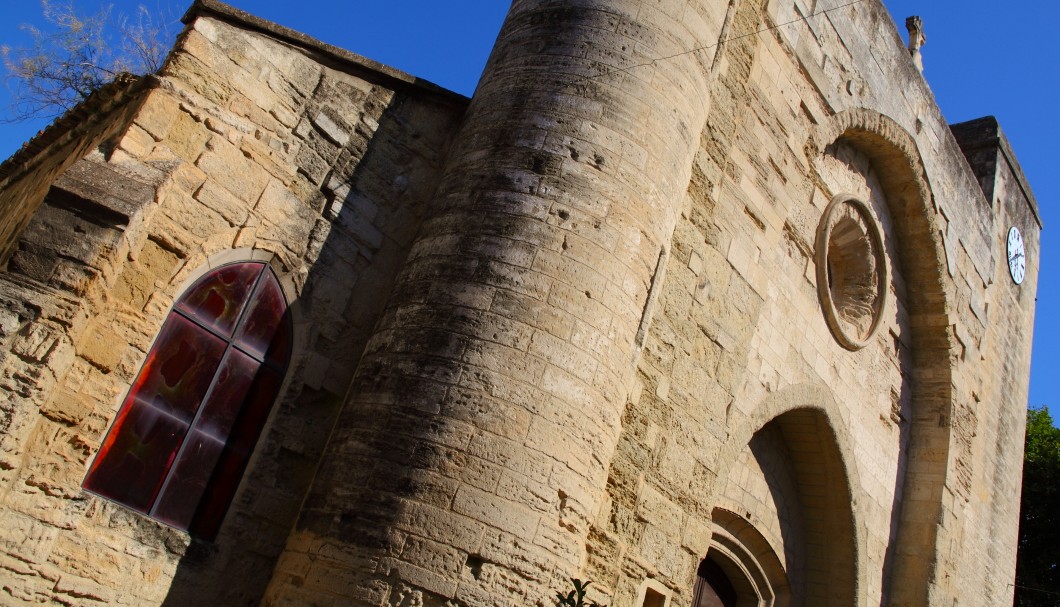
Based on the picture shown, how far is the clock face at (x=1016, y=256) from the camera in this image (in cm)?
1112

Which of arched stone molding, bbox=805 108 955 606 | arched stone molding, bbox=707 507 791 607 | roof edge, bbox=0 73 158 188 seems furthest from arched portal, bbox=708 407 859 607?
roof edge, bbox=0 73 158 188

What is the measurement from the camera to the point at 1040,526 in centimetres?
1518

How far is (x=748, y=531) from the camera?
279 inches

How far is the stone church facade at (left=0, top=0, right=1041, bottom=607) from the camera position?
4.01m

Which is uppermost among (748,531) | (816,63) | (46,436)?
(816,63)

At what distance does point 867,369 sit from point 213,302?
239 inches

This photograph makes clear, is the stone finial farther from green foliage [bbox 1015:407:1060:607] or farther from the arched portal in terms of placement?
green foliage [bbox 1015:407:1060:607]

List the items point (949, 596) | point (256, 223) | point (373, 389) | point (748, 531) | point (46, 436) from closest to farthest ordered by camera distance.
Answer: point (46, 436), point (373, 389), point (256, 223), point (748, 531), point (949, 596)

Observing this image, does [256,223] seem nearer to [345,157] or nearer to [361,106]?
[345,157]

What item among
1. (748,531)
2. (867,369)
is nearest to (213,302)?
(748,531)

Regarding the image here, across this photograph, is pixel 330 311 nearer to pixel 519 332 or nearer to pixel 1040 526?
pixel 519 332

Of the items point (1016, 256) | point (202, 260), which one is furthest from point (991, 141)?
point (202, 260)

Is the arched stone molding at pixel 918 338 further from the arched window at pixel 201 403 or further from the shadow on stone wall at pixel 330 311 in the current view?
the arched window at pixel 201 403

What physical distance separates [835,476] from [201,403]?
5404 millimetres
